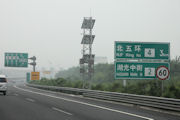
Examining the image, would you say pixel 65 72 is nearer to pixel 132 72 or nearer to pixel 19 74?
pixel 19 74

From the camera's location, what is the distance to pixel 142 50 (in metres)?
21.2

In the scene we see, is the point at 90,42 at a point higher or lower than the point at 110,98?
higher

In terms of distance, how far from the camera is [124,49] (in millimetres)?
21297

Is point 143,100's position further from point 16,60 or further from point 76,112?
point 16,60

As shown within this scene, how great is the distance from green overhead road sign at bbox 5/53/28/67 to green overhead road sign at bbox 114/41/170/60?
33059mm

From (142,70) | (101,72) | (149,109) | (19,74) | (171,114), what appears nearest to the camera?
(171,114)

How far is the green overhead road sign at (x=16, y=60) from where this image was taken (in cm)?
5028

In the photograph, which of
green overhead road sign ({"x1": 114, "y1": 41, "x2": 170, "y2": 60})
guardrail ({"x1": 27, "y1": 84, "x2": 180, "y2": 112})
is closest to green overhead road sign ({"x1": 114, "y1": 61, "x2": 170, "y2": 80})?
green overhead road sign ({"x1": 114, "y1": 41, "x2": 170, "y2": 60})

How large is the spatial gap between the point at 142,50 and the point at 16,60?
113 feet

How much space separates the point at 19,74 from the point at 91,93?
17697 cm

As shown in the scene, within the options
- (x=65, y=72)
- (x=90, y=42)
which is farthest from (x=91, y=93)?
(x=65, y=72)

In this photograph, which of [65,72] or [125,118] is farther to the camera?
[65,72]

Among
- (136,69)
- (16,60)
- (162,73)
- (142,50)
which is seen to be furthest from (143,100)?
(16,60)

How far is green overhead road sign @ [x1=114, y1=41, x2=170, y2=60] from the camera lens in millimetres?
20844
